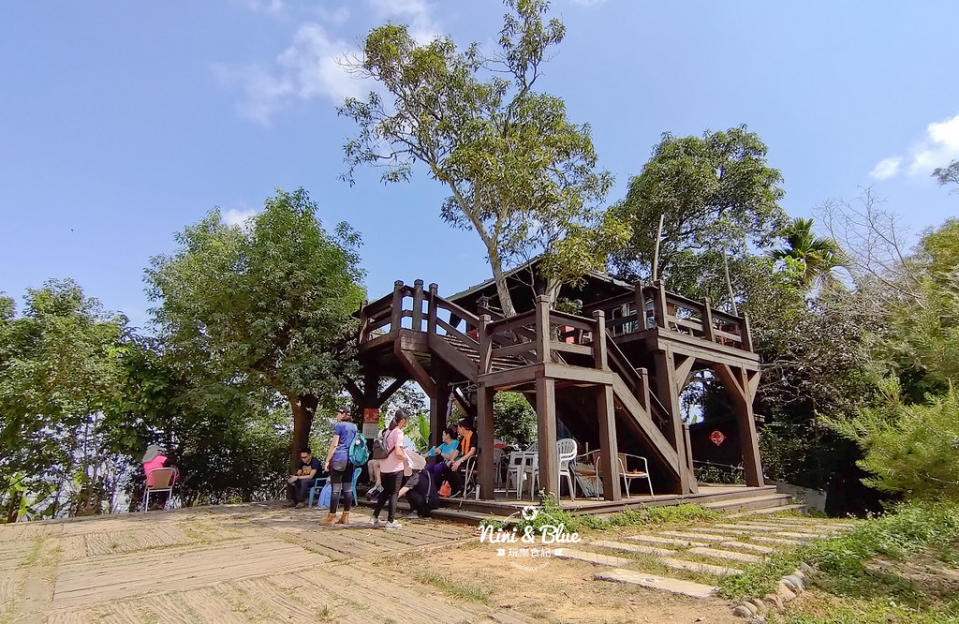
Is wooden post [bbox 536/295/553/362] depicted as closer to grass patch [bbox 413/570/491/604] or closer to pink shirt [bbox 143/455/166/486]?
grass patch [bbox 413/570/491/604]

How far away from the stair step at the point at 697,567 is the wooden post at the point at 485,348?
373 cm

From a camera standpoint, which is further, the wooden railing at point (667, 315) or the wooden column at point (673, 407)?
the wooden railing at point (667, 315)

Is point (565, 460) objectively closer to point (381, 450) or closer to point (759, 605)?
point (381, 450)

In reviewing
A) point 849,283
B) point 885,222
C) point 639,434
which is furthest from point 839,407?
point 639,434

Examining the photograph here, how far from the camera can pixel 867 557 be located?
3.85 m

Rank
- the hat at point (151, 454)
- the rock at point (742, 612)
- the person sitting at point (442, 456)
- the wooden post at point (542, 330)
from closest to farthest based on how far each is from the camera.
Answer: the rock at point (742, 612) → the wooden post at point (542, 330) → the person sitting at point (442, 456) → the hat at point (151, 454)

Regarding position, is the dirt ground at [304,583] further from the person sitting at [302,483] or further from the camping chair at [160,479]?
the camping chair at [160,479]

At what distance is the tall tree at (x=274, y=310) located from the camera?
30.0ft

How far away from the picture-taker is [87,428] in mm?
10492

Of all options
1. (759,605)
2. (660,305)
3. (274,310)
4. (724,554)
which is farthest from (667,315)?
(274,310)

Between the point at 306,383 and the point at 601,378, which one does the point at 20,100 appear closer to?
the point at 306,383

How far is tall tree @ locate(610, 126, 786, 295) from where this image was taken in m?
17.6

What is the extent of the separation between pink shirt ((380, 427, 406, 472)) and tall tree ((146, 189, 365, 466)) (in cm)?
349

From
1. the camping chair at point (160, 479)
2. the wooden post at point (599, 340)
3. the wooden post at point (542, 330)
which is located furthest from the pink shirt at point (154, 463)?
the wooden post at point (599, 340)
